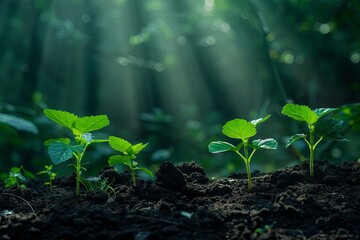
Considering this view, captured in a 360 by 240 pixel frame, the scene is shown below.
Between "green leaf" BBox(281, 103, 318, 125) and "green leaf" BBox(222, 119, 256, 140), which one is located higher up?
"green leaf" BBox(281, 103, 318, 125)

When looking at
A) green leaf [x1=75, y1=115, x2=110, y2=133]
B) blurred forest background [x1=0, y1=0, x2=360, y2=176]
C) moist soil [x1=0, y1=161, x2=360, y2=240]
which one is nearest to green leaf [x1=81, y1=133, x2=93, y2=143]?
green leaf [x1=75, y1=115, x2=110, y2=133]

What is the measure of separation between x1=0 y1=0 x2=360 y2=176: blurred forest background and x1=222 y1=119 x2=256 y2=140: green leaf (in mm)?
3071

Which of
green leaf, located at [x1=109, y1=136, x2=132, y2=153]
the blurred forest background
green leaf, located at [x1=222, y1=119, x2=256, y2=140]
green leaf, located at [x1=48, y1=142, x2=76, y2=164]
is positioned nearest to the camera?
green leaf, located at [x1=48, y1=142, x2=76, y2=164]

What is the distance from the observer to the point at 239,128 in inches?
64.2

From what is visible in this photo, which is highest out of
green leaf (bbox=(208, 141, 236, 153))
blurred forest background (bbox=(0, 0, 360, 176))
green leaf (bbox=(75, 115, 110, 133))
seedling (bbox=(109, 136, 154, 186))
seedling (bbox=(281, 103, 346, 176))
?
blurred forest background (bbox=(0, 0, 360, 176))

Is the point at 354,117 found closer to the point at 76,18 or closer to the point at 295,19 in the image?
the point at 295,19

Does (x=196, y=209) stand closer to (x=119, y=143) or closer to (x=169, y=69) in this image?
(x=119, y=143)

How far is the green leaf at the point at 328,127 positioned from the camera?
5.66 ft

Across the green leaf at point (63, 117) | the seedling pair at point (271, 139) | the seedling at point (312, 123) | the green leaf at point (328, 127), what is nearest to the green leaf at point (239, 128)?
the seedling pair at point (271, 139)

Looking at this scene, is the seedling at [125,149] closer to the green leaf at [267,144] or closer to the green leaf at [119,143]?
the green leaf at [119,143]

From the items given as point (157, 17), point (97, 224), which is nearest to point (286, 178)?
point (97, 224)

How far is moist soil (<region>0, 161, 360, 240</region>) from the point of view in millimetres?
1283

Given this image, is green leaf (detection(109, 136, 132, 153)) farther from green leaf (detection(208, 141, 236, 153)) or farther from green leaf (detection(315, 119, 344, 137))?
green leaf (detection(315, 119, 344, 137))

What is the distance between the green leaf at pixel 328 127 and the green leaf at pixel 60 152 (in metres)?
0.94
